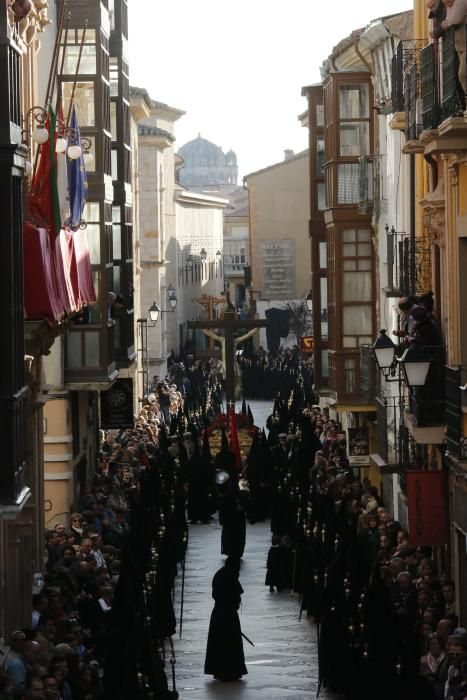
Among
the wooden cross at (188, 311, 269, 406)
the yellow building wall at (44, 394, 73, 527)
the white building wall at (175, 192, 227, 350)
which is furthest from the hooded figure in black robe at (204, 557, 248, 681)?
the white building wall at (175, 192, 227, 350)

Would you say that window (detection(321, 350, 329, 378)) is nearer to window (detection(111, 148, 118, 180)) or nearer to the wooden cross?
window (detection(111, 148, 118, 180))

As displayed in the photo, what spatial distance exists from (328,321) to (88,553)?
610 inches

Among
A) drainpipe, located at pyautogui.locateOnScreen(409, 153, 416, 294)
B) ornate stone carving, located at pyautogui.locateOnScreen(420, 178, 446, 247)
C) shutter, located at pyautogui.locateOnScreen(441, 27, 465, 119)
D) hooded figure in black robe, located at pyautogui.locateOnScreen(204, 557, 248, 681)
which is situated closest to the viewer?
shutter, located at pyautogui.locateOnScreen(441, 27, 465, 119)

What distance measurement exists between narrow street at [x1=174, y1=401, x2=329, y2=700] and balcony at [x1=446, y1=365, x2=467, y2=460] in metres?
3.25

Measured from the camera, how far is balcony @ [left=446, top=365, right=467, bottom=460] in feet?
70.7

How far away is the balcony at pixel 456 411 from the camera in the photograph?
70.7ft

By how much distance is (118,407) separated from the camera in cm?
3897

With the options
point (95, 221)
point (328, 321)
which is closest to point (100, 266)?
point (95, 221)

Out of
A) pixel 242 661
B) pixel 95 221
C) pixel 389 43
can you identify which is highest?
pixel 389 43

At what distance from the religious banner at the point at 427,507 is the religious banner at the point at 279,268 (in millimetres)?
65592

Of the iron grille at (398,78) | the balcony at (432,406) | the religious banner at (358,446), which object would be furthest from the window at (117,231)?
the balcony at (432,406)

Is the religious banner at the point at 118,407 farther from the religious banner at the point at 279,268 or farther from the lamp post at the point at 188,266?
the lamp post at the point at 188,266

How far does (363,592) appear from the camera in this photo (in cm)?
2317

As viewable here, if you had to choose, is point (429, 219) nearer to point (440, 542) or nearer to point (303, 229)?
point (440, 542)
